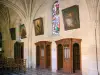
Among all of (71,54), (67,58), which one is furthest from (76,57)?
(67,58)

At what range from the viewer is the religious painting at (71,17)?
12312 millimetres

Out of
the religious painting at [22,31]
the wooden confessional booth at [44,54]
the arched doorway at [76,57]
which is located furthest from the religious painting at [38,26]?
the arched doorway at [76,57]

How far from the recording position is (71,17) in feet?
42.1

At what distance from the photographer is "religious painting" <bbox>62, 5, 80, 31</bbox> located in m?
12.3

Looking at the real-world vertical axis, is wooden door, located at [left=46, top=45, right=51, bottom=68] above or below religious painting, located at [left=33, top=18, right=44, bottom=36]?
below

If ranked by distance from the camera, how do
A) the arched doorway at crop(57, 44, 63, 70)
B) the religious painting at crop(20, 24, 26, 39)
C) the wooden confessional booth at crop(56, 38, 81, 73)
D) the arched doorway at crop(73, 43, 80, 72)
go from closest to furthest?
the wooden confessional booth at crop(56, 38, 81, 73)
the arched doorway at crop(73, 43, 80, 72)
the arched doorway at crop(57, 44, 63, 70)
the religious painting at crop(20, 24, 26, 39)

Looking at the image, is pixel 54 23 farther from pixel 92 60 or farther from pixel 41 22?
pixel 92 60

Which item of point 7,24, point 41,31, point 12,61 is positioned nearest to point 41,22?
point 41,31

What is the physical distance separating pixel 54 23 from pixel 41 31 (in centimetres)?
174

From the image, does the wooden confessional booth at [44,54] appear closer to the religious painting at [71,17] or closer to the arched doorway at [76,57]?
the religious painting at [71,17]

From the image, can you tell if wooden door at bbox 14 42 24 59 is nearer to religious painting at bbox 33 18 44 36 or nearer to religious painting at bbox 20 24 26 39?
religious painting at bbox 20 24 26 39

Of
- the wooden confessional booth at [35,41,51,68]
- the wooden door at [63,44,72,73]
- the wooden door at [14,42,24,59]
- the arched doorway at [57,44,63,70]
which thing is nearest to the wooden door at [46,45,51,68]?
the wooden confessional booth at [35,41,51,68]

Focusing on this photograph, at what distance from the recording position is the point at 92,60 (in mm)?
11102

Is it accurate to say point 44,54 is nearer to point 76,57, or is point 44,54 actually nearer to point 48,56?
point 48,56
